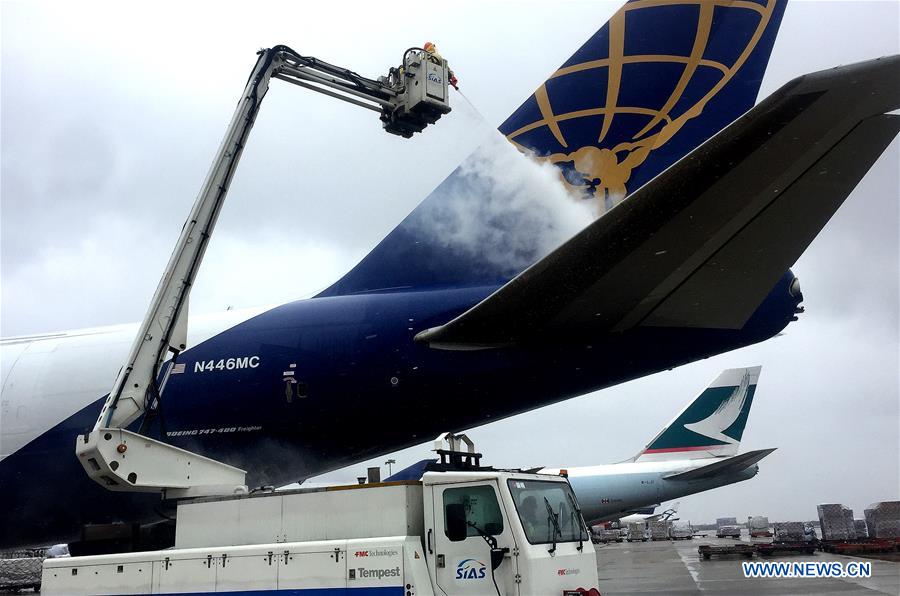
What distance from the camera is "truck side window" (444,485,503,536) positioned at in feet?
18.9

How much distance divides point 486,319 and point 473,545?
2.08 m

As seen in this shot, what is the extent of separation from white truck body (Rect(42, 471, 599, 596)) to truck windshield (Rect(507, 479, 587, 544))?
12mm

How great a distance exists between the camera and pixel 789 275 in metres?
7.14

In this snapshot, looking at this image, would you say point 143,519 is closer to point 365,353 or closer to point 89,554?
point 89,554

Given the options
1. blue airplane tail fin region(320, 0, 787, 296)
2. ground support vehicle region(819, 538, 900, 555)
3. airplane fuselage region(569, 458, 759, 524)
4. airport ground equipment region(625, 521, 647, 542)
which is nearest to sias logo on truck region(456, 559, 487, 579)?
blue airplane tail fin region(320, 0, 787, 296)

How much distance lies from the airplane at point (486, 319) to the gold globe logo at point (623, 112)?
0.02m

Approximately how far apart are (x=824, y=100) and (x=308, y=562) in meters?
4.85

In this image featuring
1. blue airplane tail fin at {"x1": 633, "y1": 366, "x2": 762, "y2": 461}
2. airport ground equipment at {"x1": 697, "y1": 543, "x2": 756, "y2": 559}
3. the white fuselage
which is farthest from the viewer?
blue airplane tail fin at {"x1": 633, "y1": 366, "x2": 762, "y2": 461}

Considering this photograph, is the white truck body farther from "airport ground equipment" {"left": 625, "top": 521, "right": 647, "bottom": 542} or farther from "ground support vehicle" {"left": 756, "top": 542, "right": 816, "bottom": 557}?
"airport ground equipment" {"left": 625, "top": 521, "right": 647, "bottom": 542}

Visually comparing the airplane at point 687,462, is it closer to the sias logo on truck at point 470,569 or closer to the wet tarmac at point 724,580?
the wet tarmac at point 724,580

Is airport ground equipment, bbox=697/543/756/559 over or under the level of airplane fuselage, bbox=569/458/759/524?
under

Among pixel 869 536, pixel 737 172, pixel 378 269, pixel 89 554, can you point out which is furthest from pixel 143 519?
pixel 869 536

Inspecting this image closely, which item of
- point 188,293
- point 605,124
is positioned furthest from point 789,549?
point 188,293

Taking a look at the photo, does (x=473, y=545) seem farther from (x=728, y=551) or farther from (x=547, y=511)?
(x=728, y=551)
